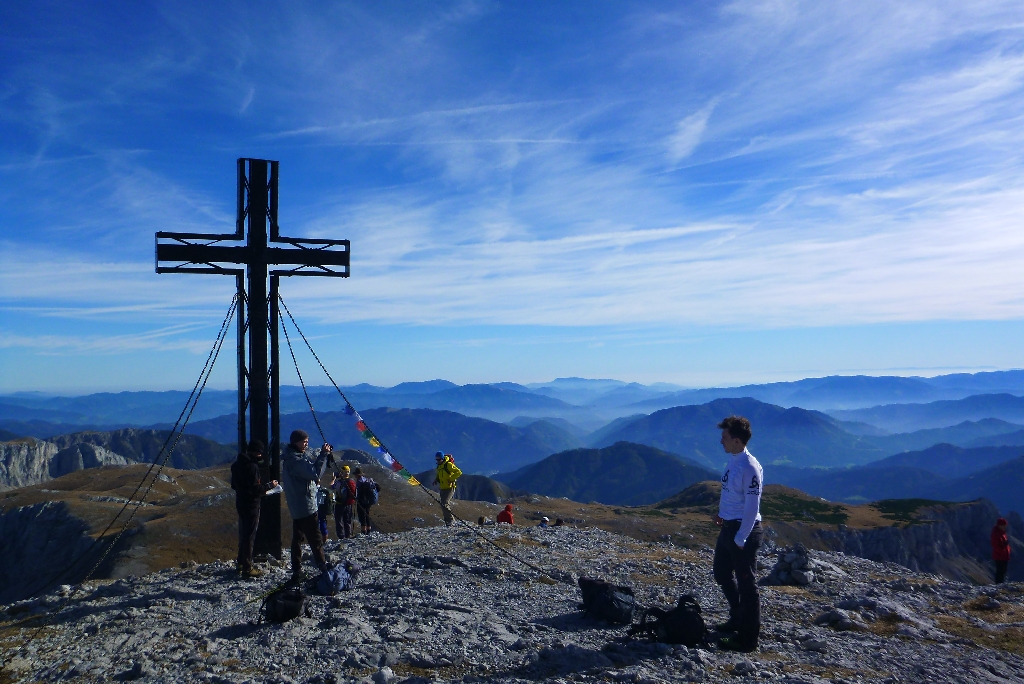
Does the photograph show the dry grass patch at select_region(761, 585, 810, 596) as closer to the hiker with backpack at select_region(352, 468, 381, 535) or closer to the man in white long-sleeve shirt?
the man in white long-sleeve shirt

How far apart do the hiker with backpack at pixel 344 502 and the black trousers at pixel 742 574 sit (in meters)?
13.6

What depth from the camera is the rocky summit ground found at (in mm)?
6883

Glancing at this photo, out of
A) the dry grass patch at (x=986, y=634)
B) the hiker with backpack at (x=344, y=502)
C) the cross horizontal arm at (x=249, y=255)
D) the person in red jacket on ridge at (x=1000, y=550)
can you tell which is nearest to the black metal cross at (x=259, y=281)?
the cross horizontal arm at (x=249, y=255)

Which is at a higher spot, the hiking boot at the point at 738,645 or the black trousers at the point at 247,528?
the black trousers at the point at 247,528

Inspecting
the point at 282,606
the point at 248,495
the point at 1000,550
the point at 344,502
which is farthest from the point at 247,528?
the point at 1000,550

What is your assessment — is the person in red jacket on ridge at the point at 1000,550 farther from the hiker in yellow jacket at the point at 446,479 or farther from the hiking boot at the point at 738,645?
the hiker in yellow jacket at the point at 446,479

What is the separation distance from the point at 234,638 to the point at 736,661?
6185 millimetres

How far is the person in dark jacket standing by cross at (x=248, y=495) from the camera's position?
35.0 feet

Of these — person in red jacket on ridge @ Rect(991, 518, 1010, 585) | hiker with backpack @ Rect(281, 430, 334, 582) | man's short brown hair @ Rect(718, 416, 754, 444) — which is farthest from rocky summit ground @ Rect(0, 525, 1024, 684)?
person in red jacket on ridge @ Rect(991, 518, 1010, 585)

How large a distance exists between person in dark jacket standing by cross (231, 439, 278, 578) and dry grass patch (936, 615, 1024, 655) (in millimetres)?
11423

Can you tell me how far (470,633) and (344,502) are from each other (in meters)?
11.6

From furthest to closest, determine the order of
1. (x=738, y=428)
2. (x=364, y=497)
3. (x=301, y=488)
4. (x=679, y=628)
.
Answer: (x=364, y=497) → (x=301, y=488) → (x=738, y=428) → (x=679, y=628)

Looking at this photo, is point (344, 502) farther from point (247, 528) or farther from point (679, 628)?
point (679, 628)

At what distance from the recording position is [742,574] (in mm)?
7309
